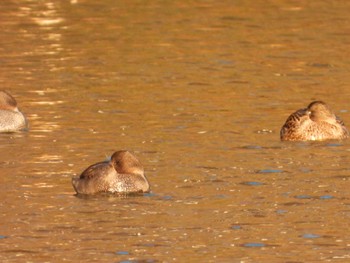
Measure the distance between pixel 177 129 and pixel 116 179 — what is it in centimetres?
435

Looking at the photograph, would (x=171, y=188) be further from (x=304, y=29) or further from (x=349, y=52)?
(x=304, y=29)

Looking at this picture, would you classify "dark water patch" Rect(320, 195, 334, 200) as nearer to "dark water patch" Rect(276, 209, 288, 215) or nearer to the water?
the water

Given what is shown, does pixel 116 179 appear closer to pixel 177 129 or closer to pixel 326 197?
pixel 326 197

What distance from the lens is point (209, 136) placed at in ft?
67.5

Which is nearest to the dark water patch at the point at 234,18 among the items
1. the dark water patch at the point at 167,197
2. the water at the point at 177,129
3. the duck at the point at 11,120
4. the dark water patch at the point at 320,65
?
the water at the point at 177,129

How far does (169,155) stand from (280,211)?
3.52m

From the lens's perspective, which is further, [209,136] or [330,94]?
[330,94]

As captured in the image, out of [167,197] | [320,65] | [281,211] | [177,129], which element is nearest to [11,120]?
[177,129]

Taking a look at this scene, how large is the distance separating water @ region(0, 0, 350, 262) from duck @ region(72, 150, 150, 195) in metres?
0.14

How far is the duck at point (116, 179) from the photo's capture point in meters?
16.8

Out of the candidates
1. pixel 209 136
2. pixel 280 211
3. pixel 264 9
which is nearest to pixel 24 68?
pixel 209 136

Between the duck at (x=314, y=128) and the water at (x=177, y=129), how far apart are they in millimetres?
196

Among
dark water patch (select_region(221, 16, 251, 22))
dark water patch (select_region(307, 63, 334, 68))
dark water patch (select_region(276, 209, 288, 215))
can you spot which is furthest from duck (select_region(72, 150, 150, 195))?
dark water patch (select_region(221, 16, 251, 22))

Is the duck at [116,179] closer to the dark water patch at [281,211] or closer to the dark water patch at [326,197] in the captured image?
the dark water patch at [281,211]
